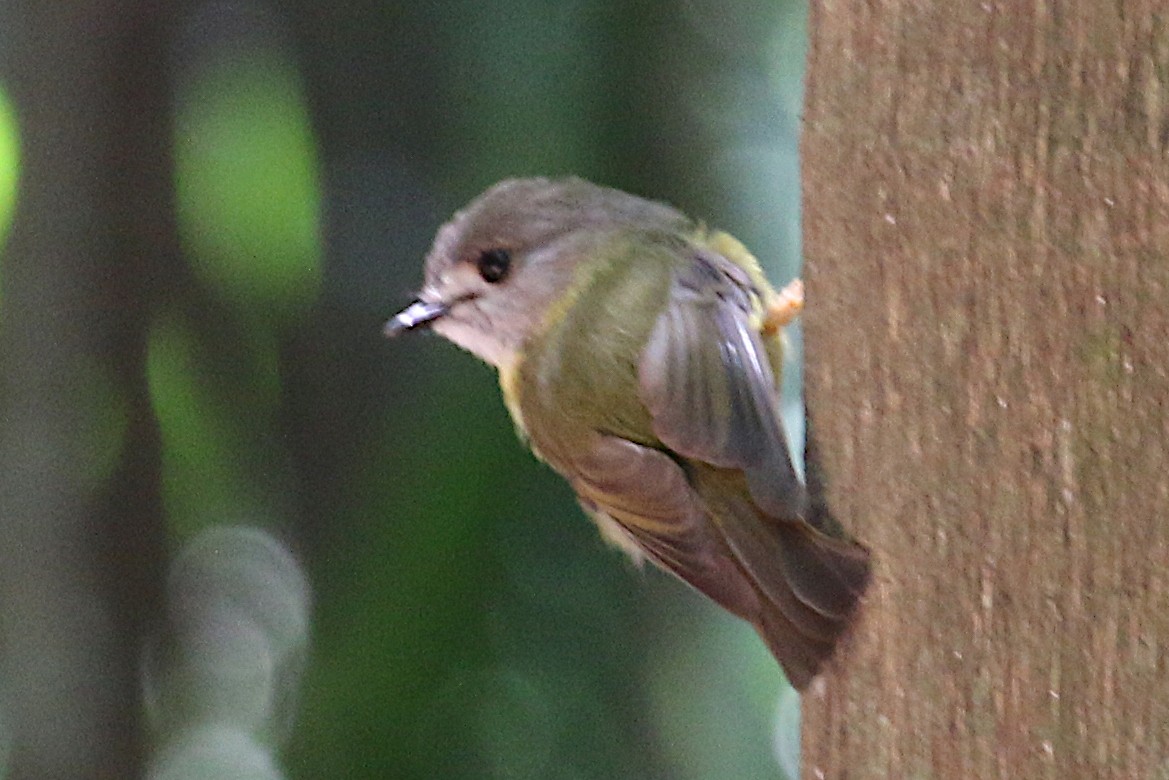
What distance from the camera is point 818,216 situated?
2.09 feet

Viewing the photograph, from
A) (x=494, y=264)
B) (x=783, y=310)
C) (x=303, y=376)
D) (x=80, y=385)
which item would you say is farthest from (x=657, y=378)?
(x=80, y=385)

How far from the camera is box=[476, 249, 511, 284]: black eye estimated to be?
3.10ft

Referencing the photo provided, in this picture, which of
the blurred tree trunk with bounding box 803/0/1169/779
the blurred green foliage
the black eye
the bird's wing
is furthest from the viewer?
the blurred green foliage

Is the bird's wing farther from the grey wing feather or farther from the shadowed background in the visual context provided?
the shadowed background

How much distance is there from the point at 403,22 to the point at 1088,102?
942 mm

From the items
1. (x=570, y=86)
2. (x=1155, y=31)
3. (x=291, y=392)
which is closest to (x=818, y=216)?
(x=1155, y=31)

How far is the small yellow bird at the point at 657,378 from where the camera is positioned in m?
0.64

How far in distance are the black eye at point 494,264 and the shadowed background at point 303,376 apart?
1.07ft

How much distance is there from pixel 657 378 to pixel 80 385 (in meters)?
0.80

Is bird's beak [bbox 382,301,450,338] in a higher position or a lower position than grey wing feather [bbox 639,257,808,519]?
lower

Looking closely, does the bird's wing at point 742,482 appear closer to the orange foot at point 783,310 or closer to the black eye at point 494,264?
the orange foot at point 783,310

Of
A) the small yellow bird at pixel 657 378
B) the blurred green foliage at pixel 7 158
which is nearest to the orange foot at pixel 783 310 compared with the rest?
the small yellow bird at pixel 657 378

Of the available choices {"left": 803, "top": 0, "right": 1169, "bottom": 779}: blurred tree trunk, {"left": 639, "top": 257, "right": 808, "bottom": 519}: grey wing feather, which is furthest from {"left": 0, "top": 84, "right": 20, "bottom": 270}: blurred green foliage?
{"left": 803, "top": 0, "right": 1169, "bottom": 779}: blurred tree trunk

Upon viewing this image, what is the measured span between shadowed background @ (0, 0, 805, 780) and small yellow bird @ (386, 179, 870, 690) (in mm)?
335
